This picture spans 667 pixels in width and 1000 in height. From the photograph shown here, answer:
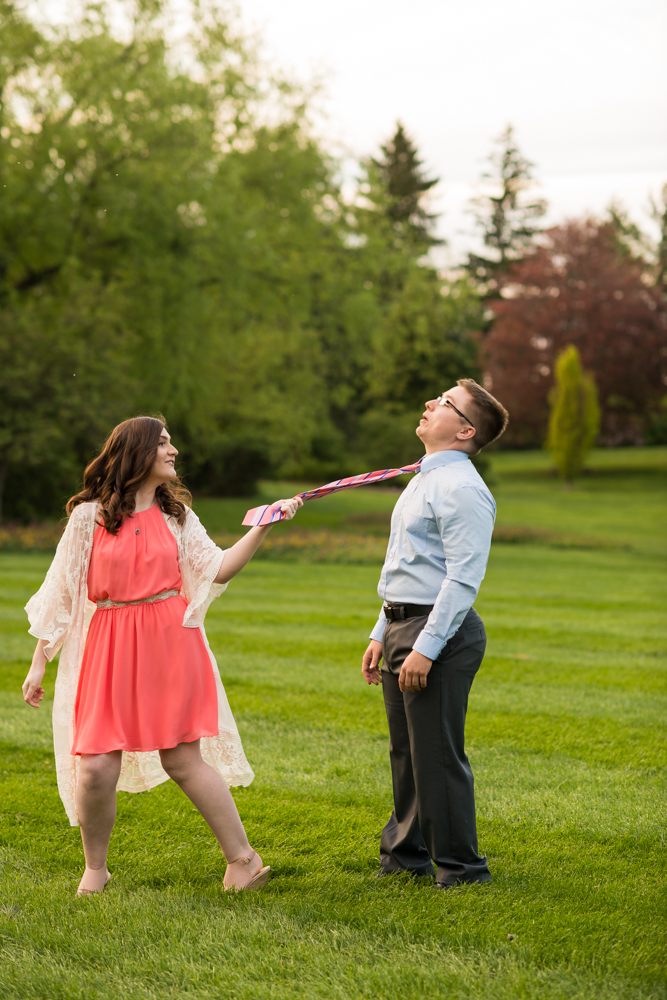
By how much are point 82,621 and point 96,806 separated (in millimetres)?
676

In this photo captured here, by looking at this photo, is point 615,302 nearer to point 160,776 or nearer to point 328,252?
point 328,252

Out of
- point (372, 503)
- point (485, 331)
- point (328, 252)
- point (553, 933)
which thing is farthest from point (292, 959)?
point (485, 331)

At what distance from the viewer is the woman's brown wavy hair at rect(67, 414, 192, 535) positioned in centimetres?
339

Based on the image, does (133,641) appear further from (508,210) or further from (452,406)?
(508,210)

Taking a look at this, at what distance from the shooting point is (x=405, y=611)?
330 cm

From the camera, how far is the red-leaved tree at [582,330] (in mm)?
42281

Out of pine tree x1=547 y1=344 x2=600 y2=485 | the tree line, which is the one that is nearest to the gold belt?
the tree line

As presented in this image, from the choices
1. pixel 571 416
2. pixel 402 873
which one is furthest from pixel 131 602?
pixel 571 416

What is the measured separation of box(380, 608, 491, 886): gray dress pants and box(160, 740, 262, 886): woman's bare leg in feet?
2.23

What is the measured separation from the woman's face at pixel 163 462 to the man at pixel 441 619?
0.87 meters

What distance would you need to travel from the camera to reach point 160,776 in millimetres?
3619

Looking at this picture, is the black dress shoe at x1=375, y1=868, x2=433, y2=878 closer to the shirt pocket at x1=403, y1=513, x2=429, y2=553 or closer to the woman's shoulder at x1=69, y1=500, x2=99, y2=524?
the shirt pocket at x1=403, y1=513, x2=429, y2=553

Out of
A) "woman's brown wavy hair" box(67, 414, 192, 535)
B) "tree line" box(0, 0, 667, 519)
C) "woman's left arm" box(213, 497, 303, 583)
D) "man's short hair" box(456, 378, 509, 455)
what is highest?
"tree line" box(0, 0, 667, 519)

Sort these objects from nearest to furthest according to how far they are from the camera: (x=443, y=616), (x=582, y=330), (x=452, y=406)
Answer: (x=443, y=616), (x=452, y=406), (x=582, y=330)
